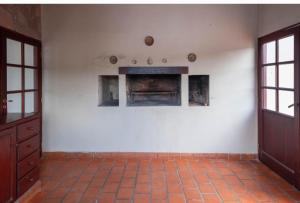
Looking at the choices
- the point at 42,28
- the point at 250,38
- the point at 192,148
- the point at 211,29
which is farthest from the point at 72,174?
the point at 250,38

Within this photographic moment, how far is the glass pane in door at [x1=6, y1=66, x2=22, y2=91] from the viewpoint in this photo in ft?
10.9

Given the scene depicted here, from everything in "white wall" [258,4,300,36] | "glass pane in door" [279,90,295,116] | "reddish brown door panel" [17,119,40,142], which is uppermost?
"white wall" [258,4,300,36]

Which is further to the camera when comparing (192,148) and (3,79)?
(192,148)

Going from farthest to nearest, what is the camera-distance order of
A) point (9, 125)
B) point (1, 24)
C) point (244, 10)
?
point (244, 10)
point (1, 24)
point (9, 125)

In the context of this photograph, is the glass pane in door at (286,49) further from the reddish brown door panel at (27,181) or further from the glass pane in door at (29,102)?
the glass pane in door at (29,102)

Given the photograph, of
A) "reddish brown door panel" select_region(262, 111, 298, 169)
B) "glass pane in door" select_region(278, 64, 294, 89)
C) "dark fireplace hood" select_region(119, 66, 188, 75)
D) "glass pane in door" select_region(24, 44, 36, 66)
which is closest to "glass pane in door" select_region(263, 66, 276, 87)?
"glass pane in door" select_region(278, 64, 294, 89)

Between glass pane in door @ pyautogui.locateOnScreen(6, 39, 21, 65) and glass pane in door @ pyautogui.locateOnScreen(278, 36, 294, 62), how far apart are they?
3.24 meters

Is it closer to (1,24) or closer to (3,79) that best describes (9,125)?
(3,79)

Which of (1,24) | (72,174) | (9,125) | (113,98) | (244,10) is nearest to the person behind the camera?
(9,125)

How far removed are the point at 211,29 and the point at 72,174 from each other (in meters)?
2.77

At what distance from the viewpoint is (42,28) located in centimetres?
416

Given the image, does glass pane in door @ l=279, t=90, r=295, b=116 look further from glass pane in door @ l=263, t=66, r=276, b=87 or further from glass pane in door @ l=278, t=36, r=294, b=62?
glass pane in door @ l=278, t=36, r=294, b=62

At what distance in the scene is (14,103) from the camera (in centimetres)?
348

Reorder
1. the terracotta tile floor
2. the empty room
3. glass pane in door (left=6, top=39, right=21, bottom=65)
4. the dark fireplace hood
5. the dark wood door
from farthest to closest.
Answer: the dark fireplace hood → the empty room → glass pane in door (left=6, top=39, right=21, bottom=65) → the terracotta tile floor → the dark wood door
